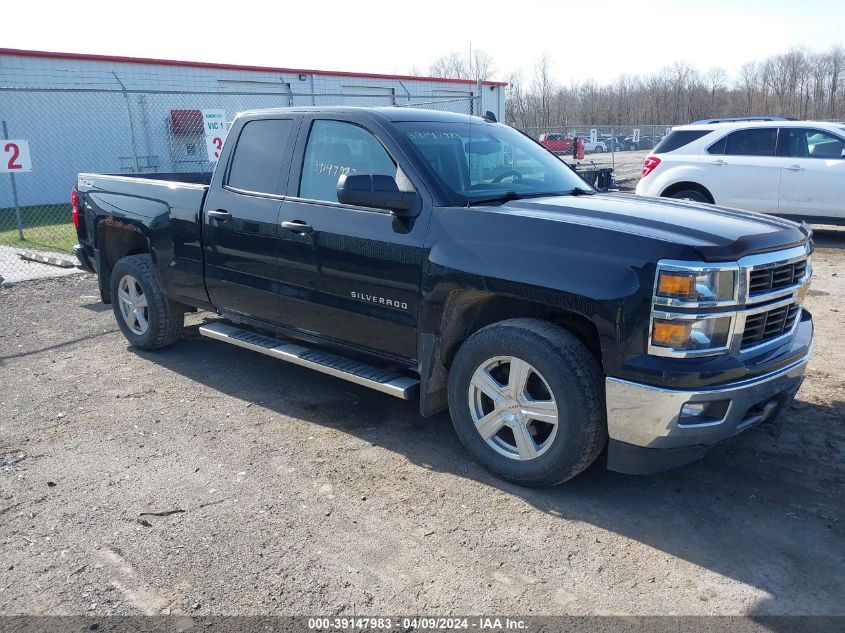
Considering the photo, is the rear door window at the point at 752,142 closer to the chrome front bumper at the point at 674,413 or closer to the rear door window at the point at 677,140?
the rear door window at the point at 677,140

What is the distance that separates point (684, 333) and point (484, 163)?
1846 mm

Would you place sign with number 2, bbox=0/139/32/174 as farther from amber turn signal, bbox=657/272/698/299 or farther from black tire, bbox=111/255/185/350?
amber turn signal, bbox=657/272/698/299

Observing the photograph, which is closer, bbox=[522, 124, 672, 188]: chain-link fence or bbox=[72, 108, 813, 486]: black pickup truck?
bbox=[72, 108, 813, 486]: black pickup truck

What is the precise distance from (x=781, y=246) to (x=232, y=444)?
3.30 metres

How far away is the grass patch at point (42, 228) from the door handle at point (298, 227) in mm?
8433

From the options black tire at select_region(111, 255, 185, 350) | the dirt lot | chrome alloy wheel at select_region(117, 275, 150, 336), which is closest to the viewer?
the dirt lot

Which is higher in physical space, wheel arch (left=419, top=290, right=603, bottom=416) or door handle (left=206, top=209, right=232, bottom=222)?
door handle (left=206, top=209, right=232, bottom=222)

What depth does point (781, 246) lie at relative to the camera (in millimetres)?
3738

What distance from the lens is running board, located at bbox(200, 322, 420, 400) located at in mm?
A: 4371

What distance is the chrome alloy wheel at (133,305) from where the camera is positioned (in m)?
6.32

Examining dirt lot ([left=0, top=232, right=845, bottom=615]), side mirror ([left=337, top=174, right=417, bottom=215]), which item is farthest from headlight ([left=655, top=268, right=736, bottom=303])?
side mirror ([left=337, top=174, right=417, bottom=215])

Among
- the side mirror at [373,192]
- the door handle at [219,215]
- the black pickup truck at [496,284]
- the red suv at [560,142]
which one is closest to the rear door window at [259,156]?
the black pickup truck at [496,284]

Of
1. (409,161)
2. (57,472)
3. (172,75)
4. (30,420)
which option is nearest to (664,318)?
(409,161)

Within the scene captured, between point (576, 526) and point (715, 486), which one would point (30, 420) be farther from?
point (715, 486)
